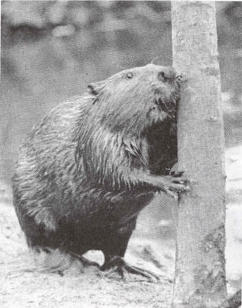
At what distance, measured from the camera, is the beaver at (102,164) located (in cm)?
433

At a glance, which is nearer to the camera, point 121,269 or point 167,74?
point 167,74

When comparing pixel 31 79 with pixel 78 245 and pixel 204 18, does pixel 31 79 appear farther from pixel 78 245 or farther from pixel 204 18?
pixel 204 18

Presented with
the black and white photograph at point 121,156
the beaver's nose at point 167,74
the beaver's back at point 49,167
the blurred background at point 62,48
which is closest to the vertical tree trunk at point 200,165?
the black and white photograph at point 121,156

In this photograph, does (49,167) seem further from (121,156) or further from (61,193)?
(121,156)

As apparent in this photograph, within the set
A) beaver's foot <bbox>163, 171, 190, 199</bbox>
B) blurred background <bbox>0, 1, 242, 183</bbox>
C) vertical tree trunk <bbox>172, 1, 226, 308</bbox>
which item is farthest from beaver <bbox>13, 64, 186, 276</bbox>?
blurred background <bbox>0, 1, 242, 183</bbox>

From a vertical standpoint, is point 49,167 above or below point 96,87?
below

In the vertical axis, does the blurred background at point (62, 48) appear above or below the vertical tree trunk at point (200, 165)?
above

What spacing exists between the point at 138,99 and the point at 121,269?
1.25 metres

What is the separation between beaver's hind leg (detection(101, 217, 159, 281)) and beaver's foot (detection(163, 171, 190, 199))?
3.17ft

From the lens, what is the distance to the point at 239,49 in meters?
6.66

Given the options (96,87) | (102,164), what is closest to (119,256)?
(102,164)

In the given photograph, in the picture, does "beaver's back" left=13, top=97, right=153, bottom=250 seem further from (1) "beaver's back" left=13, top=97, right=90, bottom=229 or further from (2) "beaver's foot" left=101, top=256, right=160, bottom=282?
(2) "beaver's foot" left=101, top=256, right=160, bottom=282

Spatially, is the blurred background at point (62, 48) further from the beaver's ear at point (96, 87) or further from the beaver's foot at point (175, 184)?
the beaver's foot at point (175, 184)

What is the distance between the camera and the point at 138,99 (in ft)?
14.3
